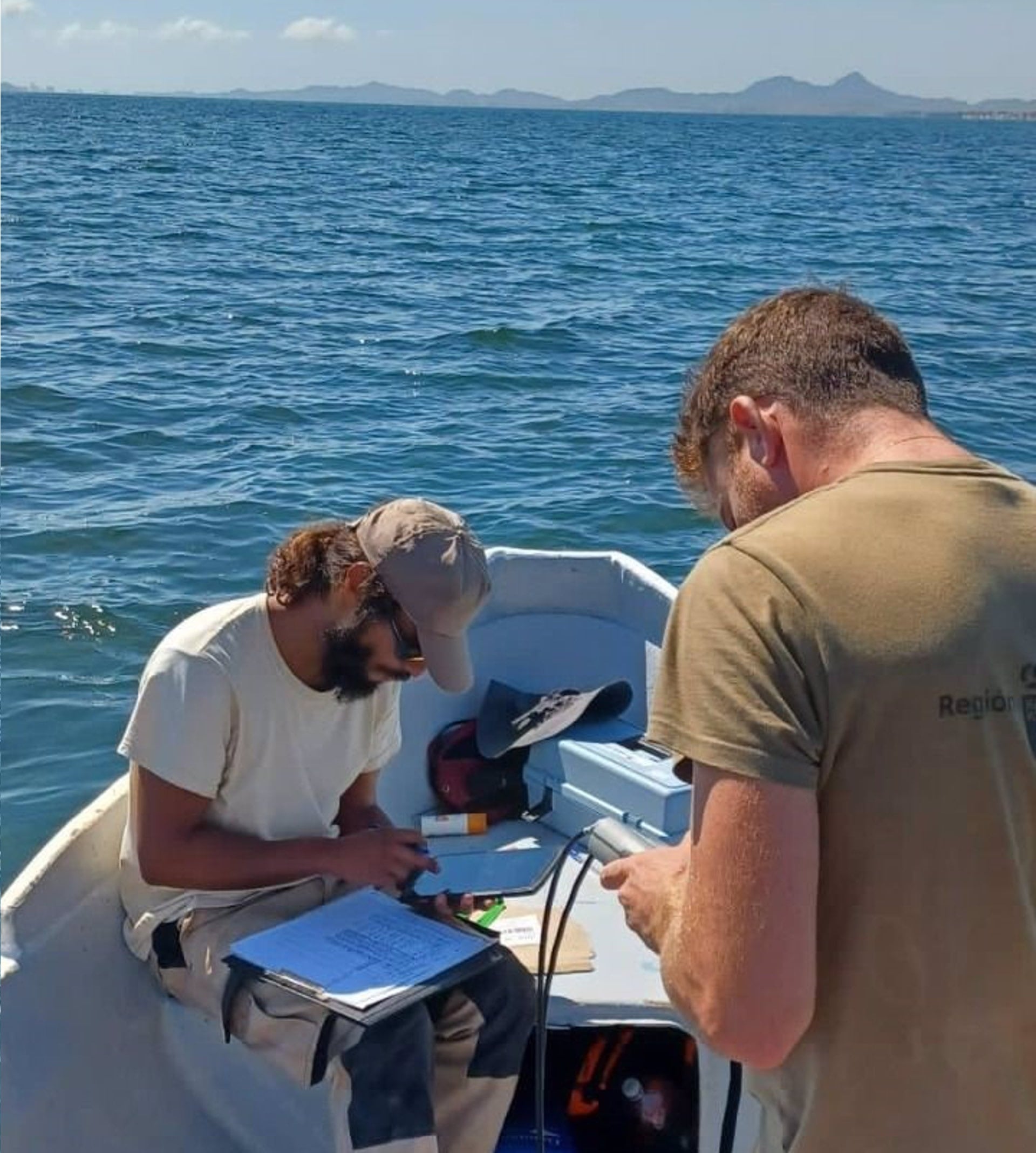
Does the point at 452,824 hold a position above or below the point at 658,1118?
above

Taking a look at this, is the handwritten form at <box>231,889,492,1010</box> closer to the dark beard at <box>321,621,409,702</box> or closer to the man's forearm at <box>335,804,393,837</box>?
the man's forearm at <box>335,804,393,837</box>

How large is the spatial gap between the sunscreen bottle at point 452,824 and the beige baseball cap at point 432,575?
49.1 inches

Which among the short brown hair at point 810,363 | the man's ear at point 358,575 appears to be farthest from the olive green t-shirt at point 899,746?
the man's ear at point 358,575

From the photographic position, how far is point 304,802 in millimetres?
3146

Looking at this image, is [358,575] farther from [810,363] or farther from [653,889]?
[810,363]

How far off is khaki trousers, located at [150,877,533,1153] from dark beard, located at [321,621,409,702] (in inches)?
16.2

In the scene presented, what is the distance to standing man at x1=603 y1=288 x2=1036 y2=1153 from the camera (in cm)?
158

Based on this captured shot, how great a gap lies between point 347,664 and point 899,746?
1.56m

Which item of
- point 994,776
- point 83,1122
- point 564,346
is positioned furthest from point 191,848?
point 564,346

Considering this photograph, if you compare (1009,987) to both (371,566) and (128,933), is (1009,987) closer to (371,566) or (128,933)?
(371,566)

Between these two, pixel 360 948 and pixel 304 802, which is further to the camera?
pixel 304 802

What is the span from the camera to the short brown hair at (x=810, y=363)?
1.78m

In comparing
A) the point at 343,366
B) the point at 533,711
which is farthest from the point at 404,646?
the point at 343,366

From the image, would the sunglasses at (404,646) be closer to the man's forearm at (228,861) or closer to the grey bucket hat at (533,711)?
the man's forearm at (228,861)
